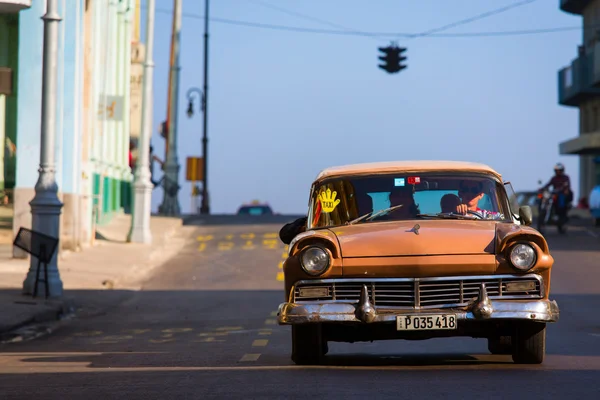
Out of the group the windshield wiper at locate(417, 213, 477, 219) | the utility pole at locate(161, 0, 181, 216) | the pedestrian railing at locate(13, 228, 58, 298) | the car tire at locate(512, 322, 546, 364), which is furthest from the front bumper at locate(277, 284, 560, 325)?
the utility pole at locate(161, 0, 181, 216)

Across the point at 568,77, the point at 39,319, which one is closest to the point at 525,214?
the point at 39,319

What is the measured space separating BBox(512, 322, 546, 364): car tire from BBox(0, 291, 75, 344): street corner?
6.77m

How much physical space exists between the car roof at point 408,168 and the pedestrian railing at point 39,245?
31.3 ft

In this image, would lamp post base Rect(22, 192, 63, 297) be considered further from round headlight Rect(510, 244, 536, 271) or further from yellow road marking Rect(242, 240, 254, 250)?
round headlight Rect(510, 244, 536, 271)

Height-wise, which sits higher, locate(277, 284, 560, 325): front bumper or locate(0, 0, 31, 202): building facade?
locate(0, 0, 31, 202): building facade

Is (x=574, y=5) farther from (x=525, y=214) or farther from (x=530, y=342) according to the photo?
(x=530, y=342)

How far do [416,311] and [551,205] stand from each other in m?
24.7

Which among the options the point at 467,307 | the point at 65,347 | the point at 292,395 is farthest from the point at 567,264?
the point at 292,395

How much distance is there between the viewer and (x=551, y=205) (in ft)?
114

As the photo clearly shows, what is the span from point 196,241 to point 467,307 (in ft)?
82.7

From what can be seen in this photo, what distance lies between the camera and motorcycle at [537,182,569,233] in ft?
113

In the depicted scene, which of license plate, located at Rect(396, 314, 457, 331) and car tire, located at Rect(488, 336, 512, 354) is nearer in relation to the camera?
license plate, located at Rect(396, 314, 457, 331)

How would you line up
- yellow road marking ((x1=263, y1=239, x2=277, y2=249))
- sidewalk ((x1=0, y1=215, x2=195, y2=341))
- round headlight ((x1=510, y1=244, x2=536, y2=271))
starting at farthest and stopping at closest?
yellow road marking ((x1=263, y1=239, x2=277, y2=249)), sidewalk ((x1=0, y1=215, x2=195, y2=341)), round headlight ((x1=510, y1=244, x2=536, y2=271))

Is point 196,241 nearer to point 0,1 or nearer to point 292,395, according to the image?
point 0,1
